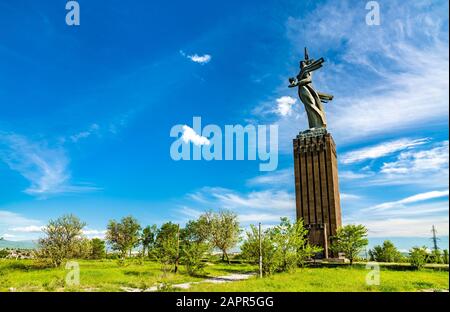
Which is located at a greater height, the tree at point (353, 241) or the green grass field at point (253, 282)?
the tree at point (353, 241)

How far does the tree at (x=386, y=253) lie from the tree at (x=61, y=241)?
4278 centimetres

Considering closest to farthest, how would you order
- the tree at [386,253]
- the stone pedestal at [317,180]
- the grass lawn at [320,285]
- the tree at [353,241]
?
the grass lawn at [320,285] < the tree at [353,241] < the tree at [386,253] < the stone pedestal at [317,180]

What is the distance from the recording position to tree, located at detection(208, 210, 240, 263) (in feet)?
186

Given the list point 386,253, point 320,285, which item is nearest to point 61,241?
point 320,285

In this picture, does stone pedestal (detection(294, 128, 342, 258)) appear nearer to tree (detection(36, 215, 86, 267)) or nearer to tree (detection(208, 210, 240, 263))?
tree (detection(208, 210, 240, 263))

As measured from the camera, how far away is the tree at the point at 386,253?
1751 inches

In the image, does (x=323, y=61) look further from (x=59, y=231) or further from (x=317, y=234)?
(x=59, y=231)

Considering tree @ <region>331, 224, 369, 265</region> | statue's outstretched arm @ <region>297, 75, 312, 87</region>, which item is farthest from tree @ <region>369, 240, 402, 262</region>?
statue's outstretched arm @ <region>297, 75, 312, 87</region>

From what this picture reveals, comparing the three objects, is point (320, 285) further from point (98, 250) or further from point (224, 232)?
point (98, 250)

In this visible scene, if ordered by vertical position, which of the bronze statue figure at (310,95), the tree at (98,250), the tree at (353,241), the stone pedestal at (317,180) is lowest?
the tree at (98,250)

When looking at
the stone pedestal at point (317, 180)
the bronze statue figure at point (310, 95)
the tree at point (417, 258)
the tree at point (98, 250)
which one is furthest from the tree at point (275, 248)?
the tree at point (98, 250)

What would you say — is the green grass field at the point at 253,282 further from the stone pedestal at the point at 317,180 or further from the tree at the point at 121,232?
the tree at the point at 121,232
